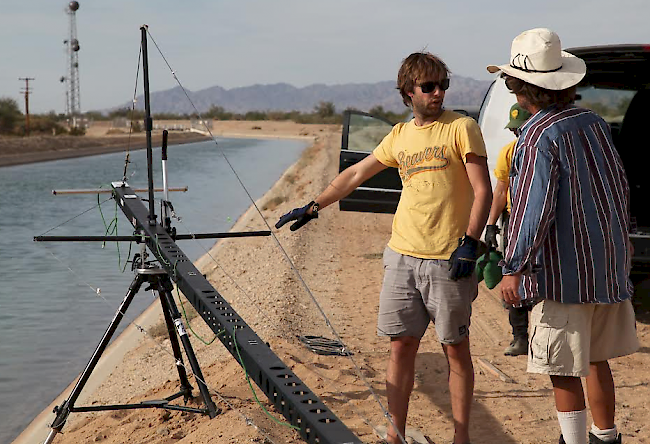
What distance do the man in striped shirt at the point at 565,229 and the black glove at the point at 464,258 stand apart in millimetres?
343

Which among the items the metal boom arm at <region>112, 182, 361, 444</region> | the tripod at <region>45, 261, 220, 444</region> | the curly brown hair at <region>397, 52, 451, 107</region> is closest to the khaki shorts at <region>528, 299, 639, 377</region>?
the metal boom arm at <region>112, 182, 361, 444</region>

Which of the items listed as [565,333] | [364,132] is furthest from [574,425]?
[364,132]

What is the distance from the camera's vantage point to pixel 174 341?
557 cm

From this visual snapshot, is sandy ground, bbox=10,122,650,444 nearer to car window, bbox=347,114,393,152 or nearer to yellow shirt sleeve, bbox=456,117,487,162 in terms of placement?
yellow shirt sleeve, bbox=456,117,487,162

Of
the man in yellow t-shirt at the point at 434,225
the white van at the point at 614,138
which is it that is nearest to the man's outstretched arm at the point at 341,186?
the man in yellow t-shirt at the point at 434,225

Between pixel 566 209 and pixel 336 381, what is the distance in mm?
2793

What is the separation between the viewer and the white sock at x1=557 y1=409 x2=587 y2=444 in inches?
143

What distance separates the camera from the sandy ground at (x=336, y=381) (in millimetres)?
4989

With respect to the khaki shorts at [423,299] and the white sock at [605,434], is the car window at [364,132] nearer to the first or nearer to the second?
the khaki shorts at [423,299]

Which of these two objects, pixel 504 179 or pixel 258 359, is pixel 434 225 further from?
pixel 504 179

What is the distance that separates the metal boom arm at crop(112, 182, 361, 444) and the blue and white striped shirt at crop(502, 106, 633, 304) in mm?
1003

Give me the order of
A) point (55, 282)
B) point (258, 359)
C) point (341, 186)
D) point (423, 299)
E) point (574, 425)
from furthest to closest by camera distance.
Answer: point (55, 282), point (341, 186), point (423, 299), point (574, 425), point (258, 359)

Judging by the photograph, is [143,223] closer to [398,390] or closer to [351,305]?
[398,390]

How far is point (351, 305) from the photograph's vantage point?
29.6 feet
